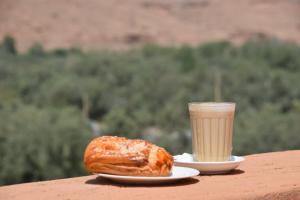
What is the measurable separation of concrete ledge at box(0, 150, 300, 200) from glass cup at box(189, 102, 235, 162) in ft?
0.20

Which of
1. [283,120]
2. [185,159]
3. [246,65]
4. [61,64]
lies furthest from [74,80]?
[185,159]

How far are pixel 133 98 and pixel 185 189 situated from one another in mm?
24670

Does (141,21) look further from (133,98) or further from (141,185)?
(141,185)

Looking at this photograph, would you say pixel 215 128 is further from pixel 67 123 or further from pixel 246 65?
pixel 246 65

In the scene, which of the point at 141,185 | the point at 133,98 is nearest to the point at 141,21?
the point at 133,98

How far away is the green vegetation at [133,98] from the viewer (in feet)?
58.9

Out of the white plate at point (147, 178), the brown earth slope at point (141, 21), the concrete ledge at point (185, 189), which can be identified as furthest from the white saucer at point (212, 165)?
the brown earth slope at point (141, 21)

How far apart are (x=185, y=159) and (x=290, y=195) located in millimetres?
360

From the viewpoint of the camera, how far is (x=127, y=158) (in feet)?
5.18

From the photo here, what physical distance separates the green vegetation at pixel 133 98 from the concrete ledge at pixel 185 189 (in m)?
15.5

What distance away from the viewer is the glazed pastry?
5.20 ft

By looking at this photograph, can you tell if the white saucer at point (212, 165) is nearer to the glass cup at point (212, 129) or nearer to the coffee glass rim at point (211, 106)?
the glass cup at point (212, 129)

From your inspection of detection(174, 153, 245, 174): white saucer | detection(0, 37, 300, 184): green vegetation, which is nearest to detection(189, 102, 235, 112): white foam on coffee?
detection(174, 153, 245, 174): white saucer

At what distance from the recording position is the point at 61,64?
31484 mm
